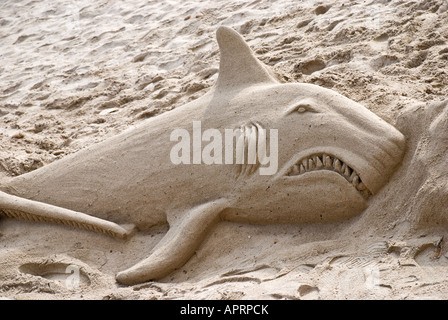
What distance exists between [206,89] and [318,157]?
1479 mm

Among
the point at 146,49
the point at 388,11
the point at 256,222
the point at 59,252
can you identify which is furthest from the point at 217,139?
the point at 146,49

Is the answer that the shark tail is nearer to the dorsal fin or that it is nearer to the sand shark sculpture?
the sand shark sculpture

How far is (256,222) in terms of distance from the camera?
8.96 feet

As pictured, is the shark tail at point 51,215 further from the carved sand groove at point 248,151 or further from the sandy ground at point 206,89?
the carved sand groove at point 248,151

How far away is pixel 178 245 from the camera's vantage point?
8.59 feet

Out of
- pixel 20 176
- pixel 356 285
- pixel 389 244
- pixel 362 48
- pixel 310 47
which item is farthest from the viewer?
pixel 310 47

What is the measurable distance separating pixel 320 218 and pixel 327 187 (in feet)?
0.53

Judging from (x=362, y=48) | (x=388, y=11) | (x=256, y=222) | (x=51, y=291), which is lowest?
(x=51, y=291)

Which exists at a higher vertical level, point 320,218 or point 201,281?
point 320,218

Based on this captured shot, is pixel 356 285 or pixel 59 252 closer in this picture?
pixel 356 285

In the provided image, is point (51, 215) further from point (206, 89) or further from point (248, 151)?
point (206, 89)

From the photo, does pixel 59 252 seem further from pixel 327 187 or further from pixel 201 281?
pixel 327 187

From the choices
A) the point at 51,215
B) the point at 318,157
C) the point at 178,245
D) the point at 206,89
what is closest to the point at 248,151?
the point at 318,157

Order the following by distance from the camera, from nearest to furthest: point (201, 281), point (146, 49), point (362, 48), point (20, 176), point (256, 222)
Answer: point (201, 281) → point (256, 222) → point (20, 176) → point (362, 48) → point (146, 49)
